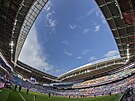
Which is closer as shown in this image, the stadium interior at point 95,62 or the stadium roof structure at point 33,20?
the stadium interior at point 95,62

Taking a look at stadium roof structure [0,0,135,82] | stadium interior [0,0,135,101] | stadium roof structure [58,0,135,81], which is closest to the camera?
stadium roof structure [58,0,135,81]

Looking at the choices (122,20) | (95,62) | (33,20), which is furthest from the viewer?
(95,62)

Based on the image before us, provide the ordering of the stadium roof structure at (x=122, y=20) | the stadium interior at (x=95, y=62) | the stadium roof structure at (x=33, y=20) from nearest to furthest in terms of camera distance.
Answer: the stadium roof structure at (x=122, y=20) → the stadium interior at (x=95, y=62) → the stadium roof structure at (x=33, y=20)

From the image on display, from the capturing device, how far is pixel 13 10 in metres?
36.7

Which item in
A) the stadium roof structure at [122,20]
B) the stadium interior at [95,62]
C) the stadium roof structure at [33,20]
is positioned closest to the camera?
the stadium roof structure at [122,20]

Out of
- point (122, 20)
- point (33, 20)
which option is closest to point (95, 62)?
point (33, 20)

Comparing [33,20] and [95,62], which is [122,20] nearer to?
[33,20]

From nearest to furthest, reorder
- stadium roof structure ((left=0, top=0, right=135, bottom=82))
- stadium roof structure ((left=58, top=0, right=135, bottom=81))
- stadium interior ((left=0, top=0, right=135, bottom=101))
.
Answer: stadium roof structure ((left=58, top=0, right=135, bottom=81)) → stadium interior ((left=0, top=0, right=135, bottom=101)) → stadium roof structure ((left=0, top=0, right=135, bottom=82))

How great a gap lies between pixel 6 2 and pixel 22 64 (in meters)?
50.8

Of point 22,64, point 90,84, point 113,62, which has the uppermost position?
point 22,64

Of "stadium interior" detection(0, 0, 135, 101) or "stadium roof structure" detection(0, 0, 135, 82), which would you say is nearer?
"stadium interior" detection(0, 0, 135, 101)

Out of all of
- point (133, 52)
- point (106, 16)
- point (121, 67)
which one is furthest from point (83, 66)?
point (106, 16)

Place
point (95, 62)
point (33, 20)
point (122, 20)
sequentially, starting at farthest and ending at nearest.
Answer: point (95, 62), point (33, 20), point (122, 20)

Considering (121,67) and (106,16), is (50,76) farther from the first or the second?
(106,16)
